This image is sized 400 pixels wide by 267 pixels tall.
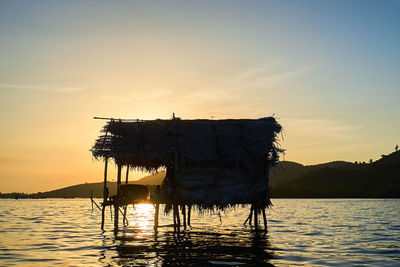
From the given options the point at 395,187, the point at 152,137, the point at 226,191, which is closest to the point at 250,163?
the point at 226,191

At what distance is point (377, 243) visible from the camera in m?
20.0

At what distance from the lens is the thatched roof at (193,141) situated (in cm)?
2216

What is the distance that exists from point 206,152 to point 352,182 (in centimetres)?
12430

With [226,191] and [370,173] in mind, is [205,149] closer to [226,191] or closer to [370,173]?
[226,191]

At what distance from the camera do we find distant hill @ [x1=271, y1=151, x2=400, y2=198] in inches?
4845

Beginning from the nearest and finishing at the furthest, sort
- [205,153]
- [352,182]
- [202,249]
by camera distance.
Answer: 1. [202,249]
2. [205,153]
3. [352,182]

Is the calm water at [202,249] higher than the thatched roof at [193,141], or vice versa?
the thatched roof at [193,141]

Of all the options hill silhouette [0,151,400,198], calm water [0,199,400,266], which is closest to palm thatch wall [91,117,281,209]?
calm water [0,199,400,266]

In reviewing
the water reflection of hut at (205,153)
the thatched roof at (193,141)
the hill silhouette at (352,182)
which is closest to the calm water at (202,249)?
the water reflection of hut at (205,153)

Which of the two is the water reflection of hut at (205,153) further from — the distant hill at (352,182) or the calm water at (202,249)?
the distant hill at (352,182)

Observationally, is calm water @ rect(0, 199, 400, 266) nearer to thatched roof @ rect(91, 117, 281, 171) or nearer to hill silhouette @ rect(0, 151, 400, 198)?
thatched roof @ rect(91, 117, 281, 171)

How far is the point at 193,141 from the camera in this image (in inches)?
878

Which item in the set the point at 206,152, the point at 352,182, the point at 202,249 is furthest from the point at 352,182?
the point at 202,249

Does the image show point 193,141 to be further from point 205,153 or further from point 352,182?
point 352,182
